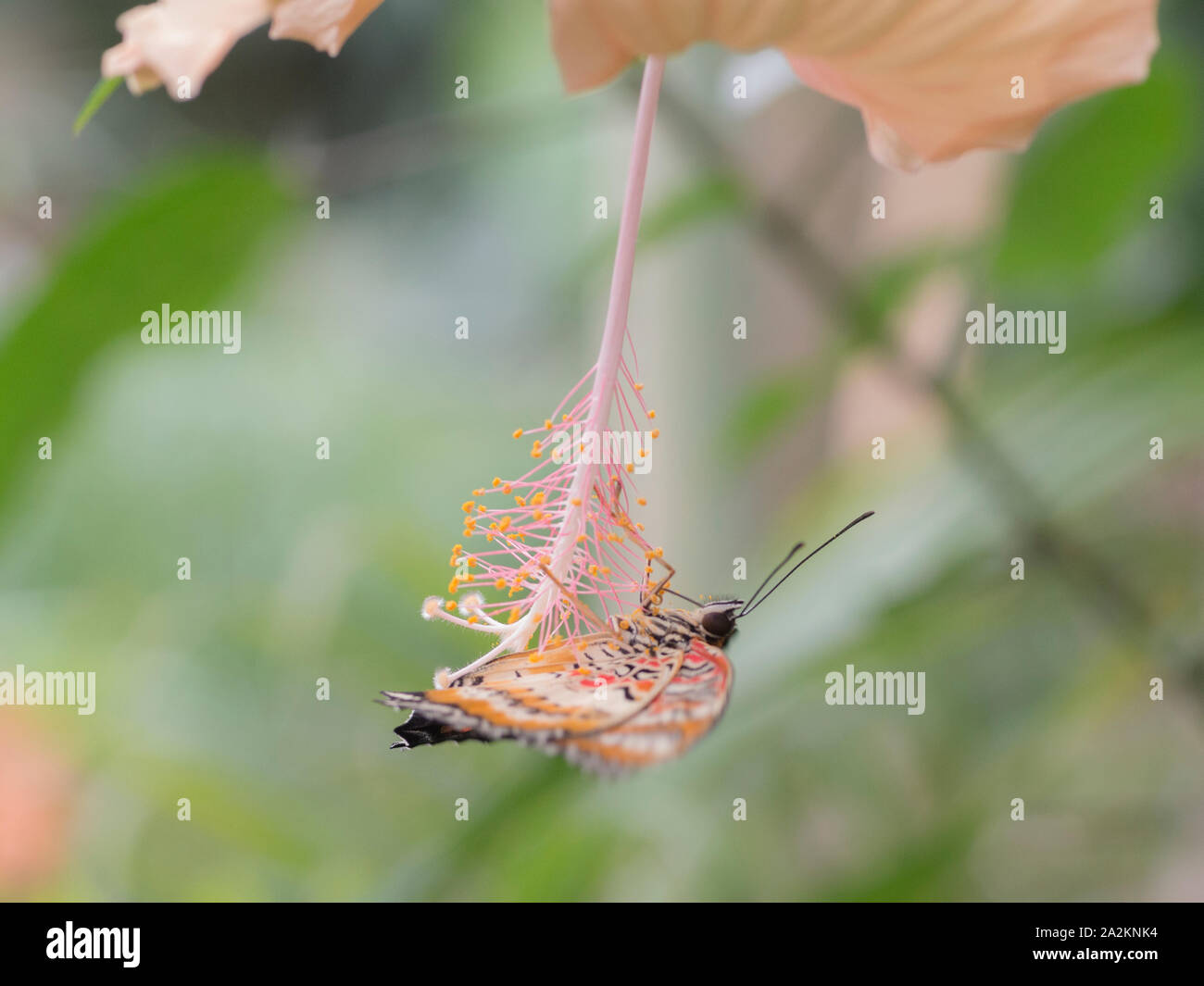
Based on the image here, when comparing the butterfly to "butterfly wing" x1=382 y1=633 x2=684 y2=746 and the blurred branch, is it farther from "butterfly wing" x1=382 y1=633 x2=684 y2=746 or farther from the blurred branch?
the blurred branch

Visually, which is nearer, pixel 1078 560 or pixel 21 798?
pixel 1078 560

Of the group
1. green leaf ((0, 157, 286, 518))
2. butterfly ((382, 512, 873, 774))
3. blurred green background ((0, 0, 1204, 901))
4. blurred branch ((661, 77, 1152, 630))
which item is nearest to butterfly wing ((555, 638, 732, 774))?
butterfly ((382, 512, 873, 774))

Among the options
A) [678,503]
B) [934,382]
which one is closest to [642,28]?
[934,382]

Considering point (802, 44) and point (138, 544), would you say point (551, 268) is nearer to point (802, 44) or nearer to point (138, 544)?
point (138, 544)

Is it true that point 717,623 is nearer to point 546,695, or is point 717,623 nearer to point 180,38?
point 546,695
